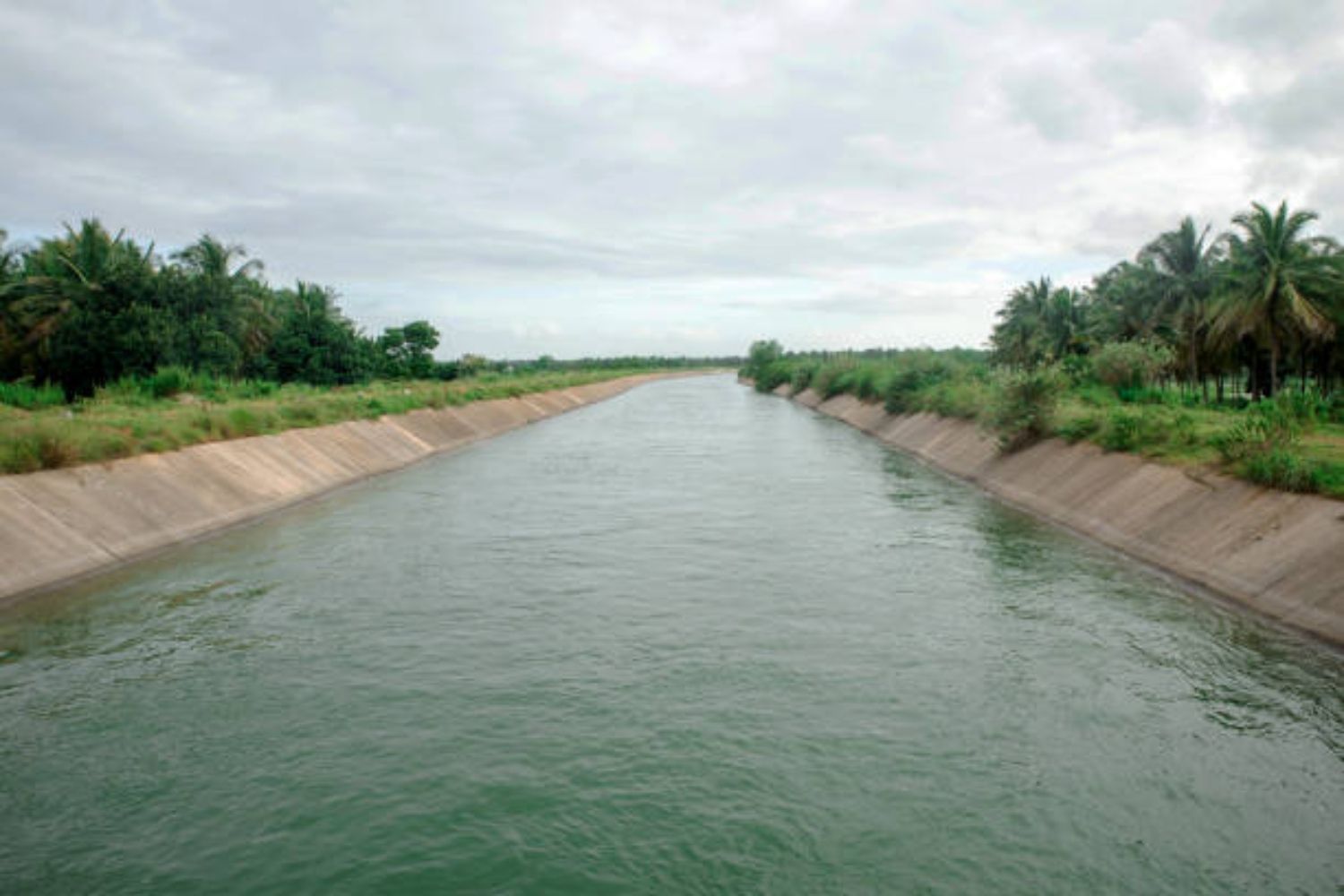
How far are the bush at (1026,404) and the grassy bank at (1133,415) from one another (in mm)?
33

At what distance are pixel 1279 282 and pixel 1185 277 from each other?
10.2 m

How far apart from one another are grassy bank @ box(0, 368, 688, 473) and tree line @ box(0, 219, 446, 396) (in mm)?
2906

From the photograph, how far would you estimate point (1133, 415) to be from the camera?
75.3ft

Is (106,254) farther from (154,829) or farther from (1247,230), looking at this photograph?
(1247,230)

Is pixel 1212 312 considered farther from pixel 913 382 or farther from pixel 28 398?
pixel 28 398

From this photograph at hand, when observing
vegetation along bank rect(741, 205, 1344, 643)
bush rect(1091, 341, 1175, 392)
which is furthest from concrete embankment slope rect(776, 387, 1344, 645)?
bush rect(1091, 341, 1175, 392)

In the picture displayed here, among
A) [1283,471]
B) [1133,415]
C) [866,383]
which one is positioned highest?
[866,383]

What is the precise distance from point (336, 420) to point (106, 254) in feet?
69.7

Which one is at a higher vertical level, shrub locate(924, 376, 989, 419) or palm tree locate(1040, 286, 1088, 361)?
palm tree locate(1040, 286, 1088, 361)

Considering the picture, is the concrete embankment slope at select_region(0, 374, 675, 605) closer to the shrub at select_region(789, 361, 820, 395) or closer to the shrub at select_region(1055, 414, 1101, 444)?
the shrub at select_region(1055, 414, 1101, 444)

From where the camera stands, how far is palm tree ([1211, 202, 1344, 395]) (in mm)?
38875

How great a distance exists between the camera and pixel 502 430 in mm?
56688

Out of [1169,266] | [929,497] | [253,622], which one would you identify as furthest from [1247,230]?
[253,622]

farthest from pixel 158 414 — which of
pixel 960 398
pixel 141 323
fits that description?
pixel 960 398
